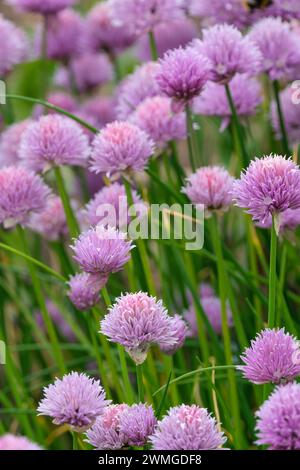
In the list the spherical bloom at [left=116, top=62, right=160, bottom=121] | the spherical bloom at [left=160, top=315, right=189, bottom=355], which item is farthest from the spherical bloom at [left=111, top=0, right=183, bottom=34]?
the spherical bloom at [left=160, top=315, right=189, bottom=355]

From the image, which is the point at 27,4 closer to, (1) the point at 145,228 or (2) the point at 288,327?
(1) the point at 145,228

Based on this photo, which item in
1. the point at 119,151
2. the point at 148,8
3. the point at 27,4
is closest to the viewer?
the point at 119,151

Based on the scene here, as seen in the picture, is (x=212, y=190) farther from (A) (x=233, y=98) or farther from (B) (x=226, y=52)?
(A) (x=233, y=98)

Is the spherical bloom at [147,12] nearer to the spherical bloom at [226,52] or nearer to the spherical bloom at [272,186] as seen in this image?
the spherical bloom at [226,52]

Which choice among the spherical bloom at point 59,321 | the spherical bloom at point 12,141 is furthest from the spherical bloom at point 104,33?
the spherical bloom at point 59,321

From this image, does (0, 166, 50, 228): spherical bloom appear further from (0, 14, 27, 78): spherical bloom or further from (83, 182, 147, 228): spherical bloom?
(0, 14, 27, 78): spherical bloom

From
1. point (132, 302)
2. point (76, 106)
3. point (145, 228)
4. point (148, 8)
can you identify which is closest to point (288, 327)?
point (145, 228)
